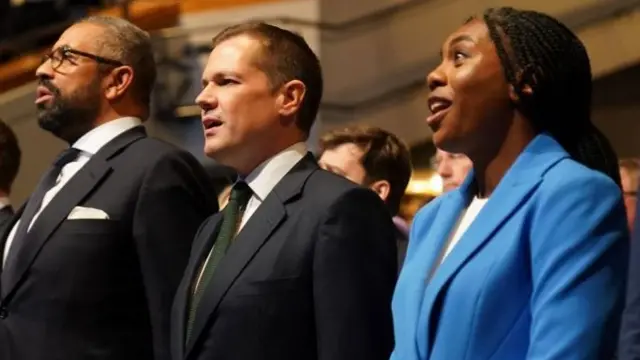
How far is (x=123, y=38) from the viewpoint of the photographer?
299 cm

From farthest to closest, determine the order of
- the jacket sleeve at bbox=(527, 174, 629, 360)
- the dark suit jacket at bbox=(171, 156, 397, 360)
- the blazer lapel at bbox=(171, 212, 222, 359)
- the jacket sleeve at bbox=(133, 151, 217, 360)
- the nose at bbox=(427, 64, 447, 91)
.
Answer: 1. the jacket sleeve at bbox=(133, 151, 217, 360)
2. the blazer lapel at bbox=(171, 212, 222, 359)
3. the dark suit jacket at bbox=(171, 156, 397, 360)
4. the nose at bbox=(427, 64, 447, 91)
5. the jacket sleeve at bbox=(527, 174, 629, 360)

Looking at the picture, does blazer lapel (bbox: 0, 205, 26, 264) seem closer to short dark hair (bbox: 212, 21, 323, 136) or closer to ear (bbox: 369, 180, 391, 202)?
short dark hair (bbox: 212, 21, 323, 136)

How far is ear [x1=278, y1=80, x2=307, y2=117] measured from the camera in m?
2.51

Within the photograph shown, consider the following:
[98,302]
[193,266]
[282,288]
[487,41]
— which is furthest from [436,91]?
[98,302]

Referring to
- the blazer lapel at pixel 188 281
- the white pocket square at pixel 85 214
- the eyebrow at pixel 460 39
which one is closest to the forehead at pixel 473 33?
the eyebrow at pixel 460 39

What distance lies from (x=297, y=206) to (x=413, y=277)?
38cm

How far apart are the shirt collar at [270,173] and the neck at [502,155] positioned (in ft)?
1.65

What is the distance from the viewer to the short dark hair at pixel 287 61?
253 centimetres

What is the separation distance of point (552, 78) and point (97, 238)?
3.72 ft

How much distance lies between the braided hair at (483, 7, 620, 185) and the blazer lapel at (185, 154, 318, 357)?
552mm

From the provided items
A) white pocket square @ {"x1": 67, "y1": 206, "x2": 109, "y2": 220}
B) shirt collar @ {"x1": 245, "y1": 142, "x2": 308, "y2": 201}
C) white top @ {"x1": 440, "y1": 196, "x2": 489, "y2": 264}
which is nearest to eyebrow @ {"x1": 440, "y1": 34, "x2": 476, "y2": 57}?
white top @ {"x1": 440, "y1": 196, "x2": 489, "y2": 264}

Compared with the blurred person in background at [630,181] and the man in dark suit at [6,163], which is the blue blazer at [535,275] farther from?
the man in dark suit at [6,163]

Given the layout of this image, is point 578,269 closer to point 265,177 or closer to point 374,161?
point 265,177

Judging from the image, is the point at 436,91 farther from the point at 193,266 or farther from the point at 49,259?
the point at 49,259
